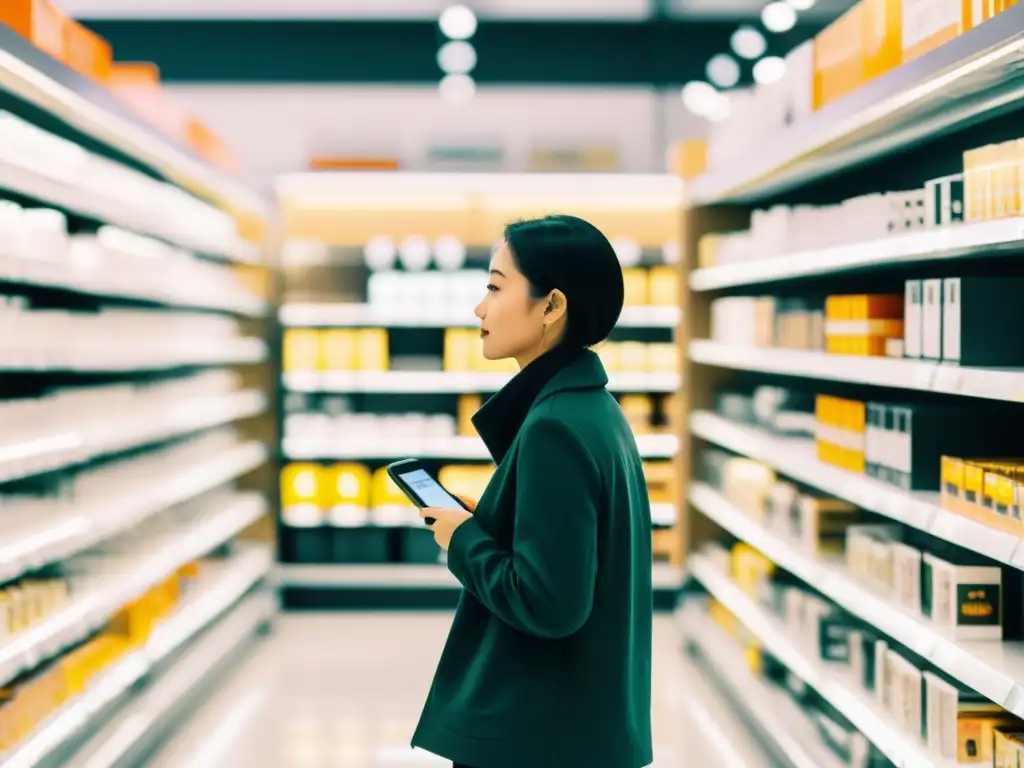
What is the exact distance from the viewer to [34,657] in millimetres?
3074

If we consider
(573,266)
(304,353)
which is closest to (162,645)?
(304,353)

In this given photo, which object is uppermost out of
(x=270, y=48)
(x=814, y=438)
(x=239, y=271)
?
(x=270, y=48)

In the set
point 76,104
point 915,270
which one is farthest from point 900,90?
point 76,104

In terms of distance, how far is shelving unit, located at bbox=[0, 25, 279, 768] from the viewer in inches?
124

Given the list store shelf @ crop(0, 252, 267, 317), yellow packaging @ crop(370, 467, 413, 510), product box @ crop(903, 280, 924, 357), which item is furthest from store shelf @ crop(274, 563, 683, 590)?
product box @ crop(903, 280, 924, 357)

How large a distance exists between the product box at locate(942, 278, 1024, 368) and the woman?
123cm

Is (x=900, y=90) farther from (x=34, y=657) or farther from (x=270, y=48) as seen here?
(x=270, y=48)

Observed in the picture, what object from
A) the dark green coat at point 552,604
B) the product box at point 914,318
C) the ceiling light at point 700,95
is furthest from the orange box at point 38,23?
the ceiling light at point 700,95

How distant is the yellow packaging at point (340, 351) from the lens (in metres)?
6.45

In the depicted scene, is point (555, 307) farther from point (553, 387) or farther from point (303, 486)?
point (303, 486)

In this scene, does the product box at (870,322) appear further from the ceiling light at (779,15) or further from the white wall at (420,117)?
the white wall at (420,117)

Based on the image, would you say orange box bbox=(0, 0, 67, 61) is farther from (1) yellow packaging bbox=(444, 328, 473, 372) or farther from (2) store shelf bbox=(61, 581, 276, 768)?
(1) yellow packaging bbox=(444, 328, 473, 372)

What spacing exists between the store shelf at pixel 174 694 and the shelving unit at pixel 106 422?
0.04 ft

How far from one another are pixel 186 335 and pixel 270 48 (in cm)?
293
